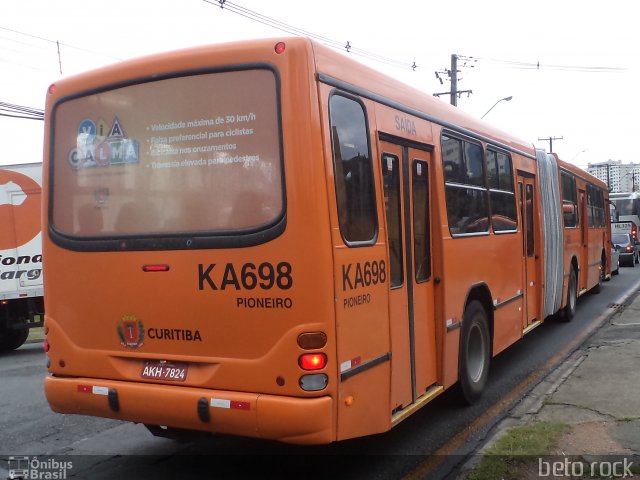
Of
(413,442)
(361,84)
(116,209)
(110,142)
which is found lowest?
(413,442)

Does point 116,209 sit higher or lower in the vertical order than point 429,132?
lower

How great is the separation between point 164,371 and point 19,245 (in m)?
8.40

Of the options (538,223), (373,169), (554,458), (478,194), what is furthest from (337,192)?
(538,223)

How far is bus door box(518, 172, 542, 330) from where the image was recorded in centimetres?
890

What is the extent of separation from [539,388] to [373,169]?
3865mm

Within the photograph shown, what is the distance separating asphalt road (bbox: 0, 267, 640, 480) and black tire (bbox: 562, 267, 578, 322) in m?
4.81

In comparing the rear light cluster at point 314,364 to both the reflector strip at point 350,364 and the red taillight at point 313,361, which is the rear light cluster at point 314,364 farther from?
the reflector strip at point 350,364

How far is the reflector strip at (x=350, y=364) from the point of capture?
4023 mm

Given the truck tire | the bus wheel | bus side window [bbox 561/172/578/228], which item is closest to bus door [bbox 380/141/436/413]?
the bus wheel

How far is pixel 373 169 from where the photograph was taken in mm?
4570

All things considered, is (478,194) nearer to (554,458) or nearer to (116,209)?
(554,458)

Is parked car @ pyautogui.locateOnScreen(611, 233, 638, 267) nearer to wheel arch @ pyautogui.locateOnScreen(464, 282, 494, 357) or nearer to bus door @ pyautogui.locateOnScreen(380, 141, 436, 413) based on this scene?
wheel arch @ pyautogui.locateOnScreen(464, 282, 494, 357)

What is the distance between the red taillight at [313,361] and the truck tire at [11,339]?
9609 mm

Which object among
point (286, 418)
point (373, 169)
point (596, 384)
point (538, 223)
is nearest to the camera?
point (286, 418)
